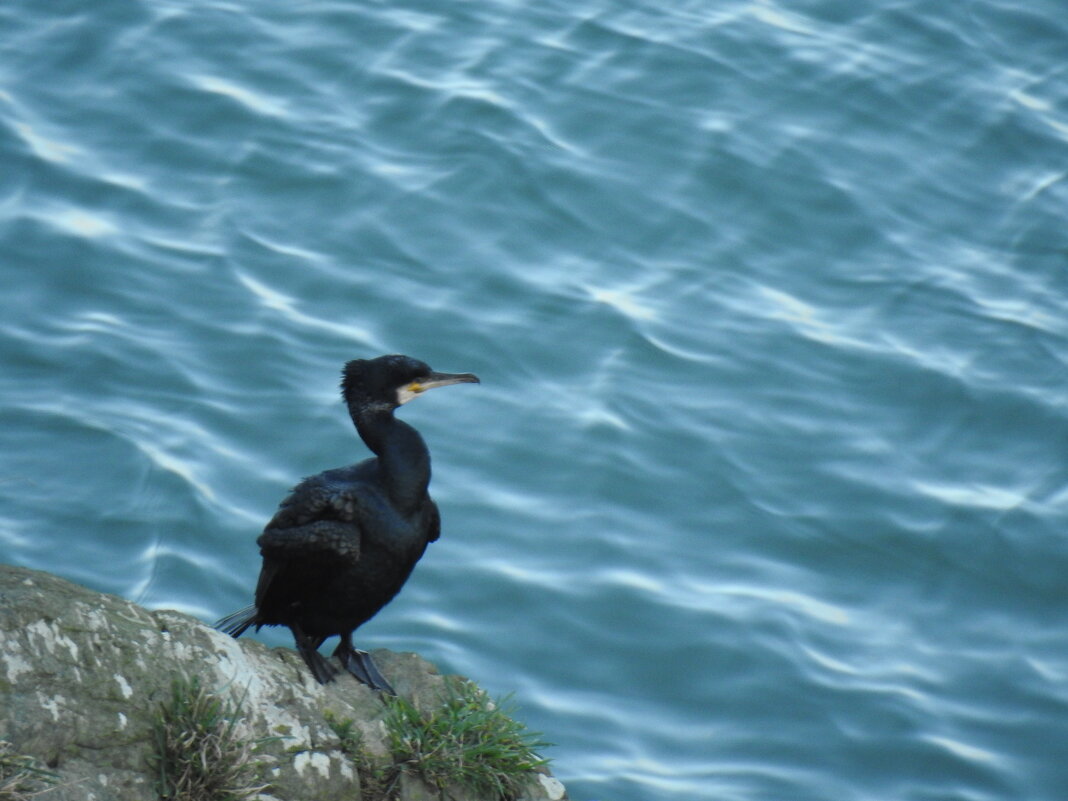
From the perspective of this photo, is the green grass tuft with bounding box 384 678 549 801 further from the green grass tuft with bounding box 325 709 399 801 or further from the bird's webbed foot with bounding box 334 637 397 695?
the bird's webbed foot with bounding box 334 637 397 695

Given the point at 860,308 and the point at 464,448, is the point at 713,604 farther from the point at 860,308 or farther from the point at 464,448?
the point at 860,308

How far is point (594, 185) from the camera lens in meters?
11.9

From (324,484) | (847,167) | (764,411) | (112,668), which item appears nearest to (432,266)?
(764,411)

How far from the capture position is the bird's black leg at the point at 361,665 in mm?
5535

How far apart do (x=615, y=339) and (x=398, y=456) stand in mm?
4969

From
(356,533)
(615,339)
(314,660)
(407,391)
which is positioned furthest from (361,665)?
(615,339)

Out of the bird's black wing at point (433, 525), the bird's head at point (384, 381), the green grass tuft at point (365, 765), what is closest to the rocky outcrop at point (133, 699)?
the green grass tuft at point (365, 765)

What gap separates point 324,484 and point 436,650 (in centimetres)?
285

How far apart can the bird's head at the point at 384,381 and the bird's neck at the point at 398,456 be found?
2.1 inches

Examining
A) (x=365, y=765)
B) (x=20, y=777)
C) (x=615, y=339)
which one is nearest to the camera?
(x=20, y=777)

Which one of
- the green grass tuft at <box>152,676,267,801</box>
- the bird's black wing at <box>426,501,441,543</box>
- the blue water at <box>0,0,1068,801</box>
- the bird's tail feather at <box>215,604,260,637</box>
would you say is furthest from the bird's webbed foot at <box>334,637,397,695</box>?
the blue water at <box>0,0,1068,801</box>

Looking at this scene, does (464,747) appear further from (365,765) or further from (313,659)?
(313,659)

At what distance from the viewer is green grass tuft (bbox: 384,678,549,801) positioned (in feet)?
16.7

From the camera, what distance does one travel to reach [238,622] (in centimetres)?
591
